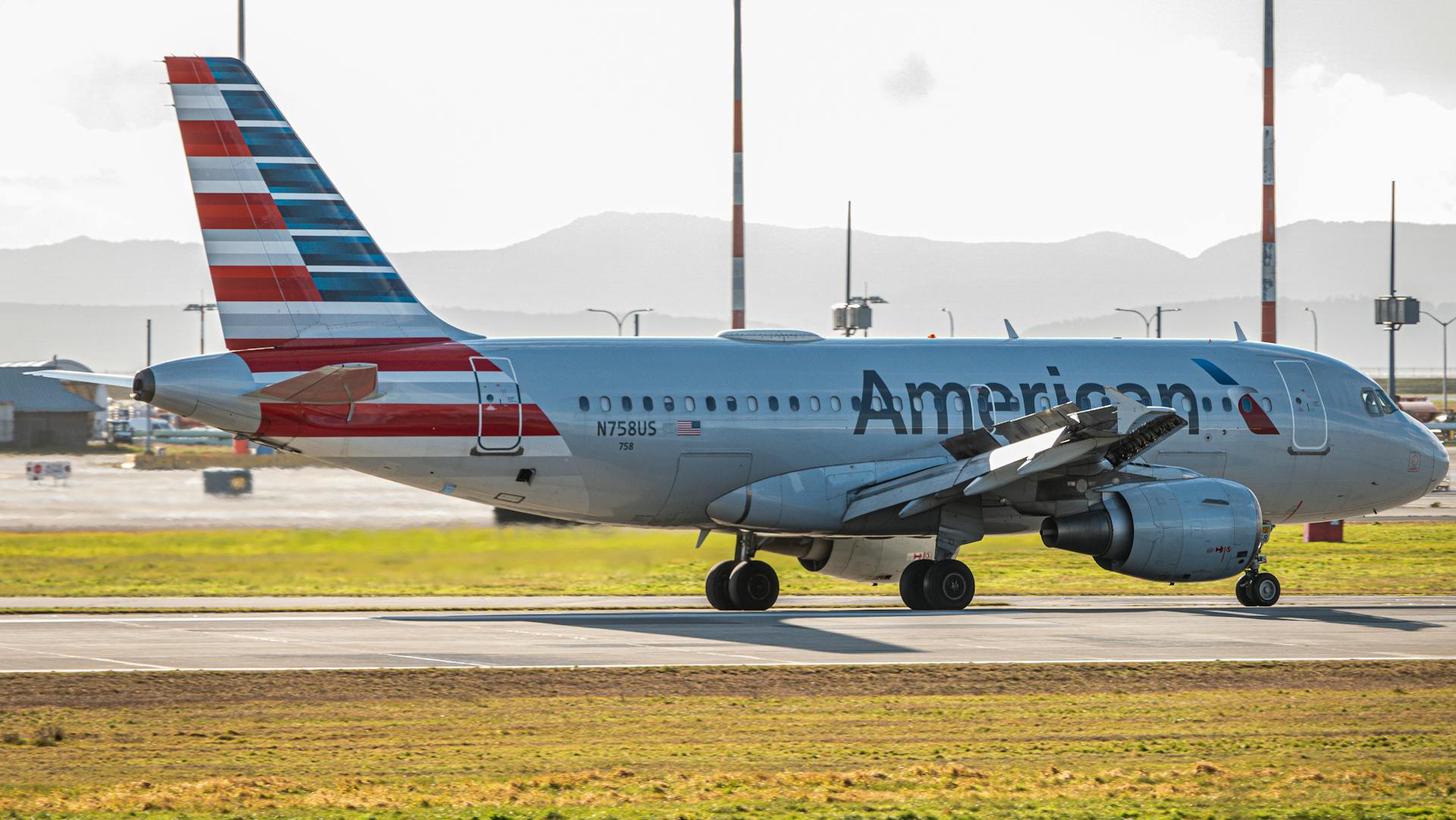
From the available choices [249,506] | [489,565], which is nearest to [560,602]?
[489,565]

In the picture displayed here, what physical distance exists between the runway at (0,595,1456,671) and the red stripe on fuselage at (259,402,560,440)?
2840mm

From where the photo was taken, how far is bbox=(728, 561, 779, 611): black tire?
31.4m

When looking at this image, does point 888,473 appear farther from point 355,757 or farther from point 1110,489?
point 355,757

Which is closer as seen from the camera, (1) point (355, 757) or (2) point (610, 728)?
(1) point (355, 757)

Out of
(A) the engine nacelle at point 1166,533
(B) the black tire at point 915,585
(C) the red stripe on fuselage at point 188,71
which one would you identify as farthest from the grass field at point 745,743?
(C) the red stripe on fuselage at point 188,71

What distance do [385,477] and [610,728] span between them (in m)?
11.5

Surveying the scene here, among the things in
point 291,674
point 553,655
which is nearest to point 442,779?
point 291,674

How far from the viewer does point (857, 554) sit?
32.7 m

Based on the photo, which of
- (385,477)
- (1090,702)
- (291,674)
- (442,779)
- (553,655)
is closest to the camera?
(442,779)

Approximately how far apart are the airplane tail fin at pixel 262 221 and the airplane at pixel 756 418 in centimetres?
4

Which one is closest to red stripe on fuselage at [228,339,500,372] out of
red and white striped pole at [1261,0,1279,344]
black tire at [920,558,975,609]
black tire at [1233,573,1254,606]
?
black tire at [920,558,975,609]

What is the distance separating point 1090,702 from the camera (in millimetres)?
20000

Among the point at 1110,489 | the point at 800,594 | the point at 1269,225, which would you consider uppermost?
the point at 1269,225

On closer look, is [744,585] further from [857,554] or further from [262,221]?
[262,221]
